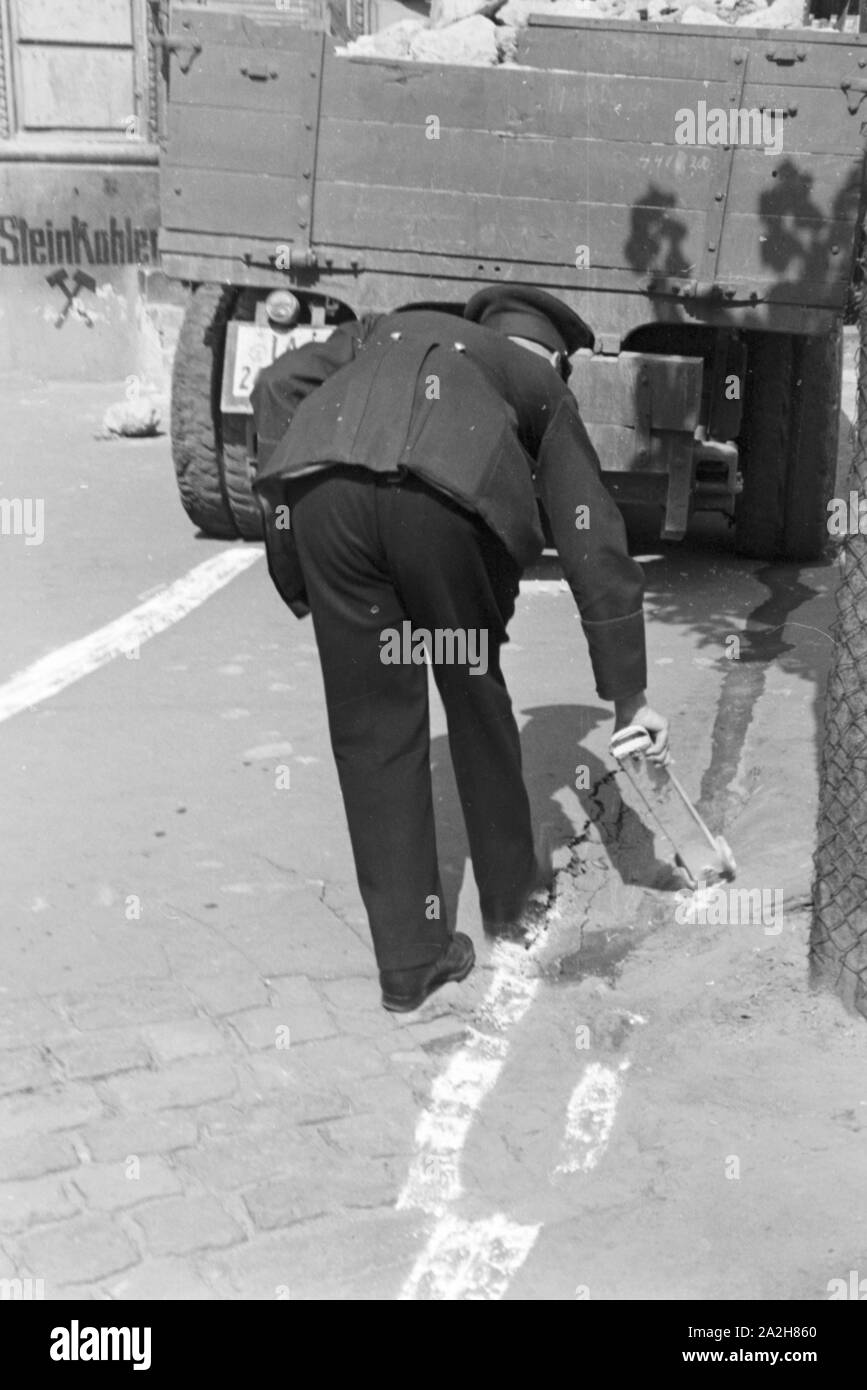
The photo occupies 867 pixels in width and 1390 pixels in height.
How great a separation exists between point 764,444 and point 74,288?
7304 millimetres

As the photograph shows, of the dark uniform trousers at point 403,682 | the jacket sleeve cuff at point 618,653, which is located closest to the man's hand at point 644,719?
the jacket sleeve cuff at point 618,653

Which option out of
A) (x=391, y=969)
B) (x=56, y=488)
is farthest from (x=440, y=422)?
(x=56, y=488)

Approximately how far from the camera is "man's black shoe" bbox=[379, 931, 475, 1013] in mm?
3805

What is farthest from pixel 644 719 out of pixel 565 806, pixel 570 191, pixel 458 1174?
pixel 570 191

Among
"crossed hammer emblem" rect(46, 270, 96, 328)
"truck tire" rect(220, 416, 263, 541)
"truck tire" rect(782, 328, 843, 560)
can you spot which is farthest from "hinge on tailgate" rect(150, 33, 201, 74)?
"crossed hammer emblem" rect(46, 270, 96, 328)

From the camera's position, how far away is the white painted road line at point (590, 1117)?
3256 mm

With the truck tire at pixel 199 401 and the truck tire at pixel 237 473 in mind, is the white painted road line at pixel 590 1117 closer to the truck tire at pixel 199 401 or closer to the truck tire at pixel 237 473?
the truck tire at pixel 237 473

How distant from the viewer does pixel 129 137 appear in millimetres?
13070

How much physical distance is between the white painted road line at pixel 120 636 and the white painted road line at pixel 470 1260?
306cm

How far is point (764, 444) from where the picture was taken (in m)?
7.46

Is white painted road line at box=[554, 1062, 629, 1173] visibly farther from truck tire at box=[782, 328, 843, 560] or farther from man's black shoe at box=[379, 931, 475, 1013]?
truck tire at box=[782, 328, 843, 560]

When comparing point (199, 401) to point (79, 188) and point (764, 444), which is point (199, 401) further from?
point (79, 188)

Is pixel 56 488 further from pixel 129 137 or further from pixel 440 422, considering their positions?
pixel 440 422
